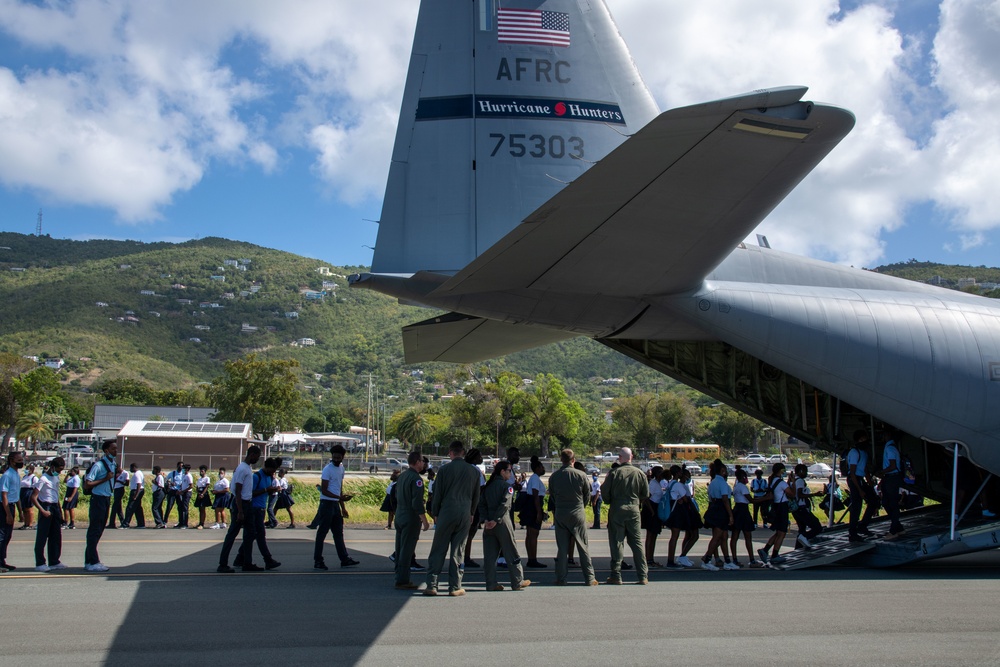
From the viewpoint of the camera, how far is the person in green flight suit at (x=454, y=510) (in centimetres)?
818

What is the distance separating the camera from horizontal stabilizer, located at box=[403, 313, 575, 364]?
12.2 metres

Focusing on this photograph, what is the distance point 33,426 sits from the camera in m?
66.1

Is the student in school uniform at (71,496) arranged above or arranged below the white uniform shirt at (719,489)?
below

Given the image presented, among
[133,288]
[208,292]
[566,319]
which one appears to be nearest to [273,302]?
[208,292]

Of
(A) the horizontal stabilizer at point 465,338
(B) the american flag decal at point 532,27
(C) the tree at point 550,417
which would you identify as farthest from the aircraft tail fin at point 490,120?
(C) the tree at point 550,417

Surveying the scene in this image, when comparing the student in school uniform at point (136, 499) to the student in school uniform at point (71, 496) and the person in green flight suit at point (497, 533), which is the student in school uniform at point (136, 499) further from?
the person in green flight suit at point (497, 533)

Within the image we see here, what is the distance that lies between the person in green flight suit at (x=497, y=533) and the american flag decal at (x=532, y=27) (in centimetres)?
588

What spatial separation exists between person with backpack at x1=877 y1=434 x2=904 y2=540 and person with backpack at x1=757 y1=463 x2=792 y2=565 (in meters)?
1.32

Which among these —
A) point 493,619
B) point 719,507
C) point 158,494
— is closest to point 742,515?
point 719,507

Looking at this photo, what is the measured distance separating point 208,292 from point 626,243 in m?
178

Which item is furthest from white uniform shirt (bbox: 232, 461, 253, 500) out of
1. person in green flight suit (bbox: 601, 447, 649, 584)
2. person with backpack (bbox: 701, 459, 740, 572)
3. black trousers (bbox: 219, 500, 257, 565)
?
person with backpack (bbox: 701, 459, 740, 572)

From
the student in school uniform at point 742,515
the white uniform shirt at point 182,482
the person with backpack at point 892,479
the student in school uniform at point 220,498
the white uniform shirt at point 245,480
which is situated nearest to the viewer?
the white uniform shirt at point 245,480

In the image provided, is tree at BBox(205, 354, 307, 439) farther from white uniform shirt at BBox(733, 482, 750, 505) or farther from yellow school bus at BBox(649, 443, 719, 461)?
white uniform shirt at BBox(733, 482, 750, 505)

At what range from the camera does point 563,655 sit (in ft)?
18.7
